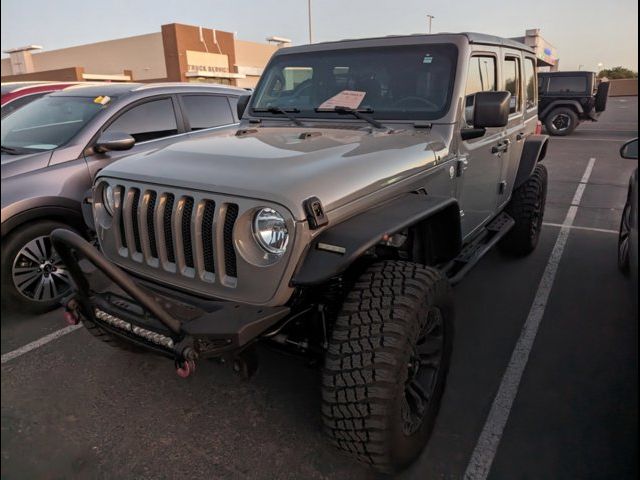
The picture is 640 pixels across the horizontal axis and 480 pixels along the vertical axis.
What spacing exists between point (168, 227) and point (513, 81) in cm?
353

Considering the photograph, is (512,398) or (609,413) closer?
(609,413)

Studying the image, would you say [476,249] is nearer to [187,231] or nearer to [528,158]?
[528,158]

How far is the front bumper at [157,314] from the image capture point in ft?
6.24

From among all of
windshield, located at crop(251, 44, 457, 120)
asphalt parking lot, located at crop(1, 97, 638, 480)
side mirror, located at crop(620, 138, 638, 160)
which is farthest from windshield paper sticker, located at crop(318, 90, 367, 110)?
side mirror, located at crop(620, 138, 638, 160)

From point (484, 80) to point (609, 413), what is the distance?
7.79ft

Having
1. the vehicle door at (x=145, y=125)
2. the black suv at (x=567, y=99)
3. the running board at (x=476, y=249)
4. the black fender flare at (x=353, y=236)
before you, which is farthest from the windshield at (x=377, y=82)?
the black suv at (x=567, y=99)

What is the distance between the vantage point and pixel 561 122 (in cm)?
1644

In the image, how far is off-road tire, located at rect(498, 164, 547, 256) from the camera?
485 centimetres

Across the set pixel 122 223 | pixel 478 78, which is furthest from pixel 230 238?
pixel 478 78

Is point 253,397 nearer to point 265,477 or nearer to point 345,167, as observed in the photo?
point 265,477

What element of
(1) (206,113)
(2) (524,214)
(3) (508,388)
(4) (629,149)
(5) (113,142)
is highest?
(1) (206,113)

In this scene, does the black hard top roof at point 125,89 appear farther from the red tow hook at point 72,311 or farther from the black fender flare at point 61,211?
the red tow hook at point 72,311

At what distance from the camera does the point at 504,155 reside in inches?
168

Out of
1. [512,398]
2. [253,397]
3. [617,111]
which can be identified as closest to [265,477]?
[253,397]
